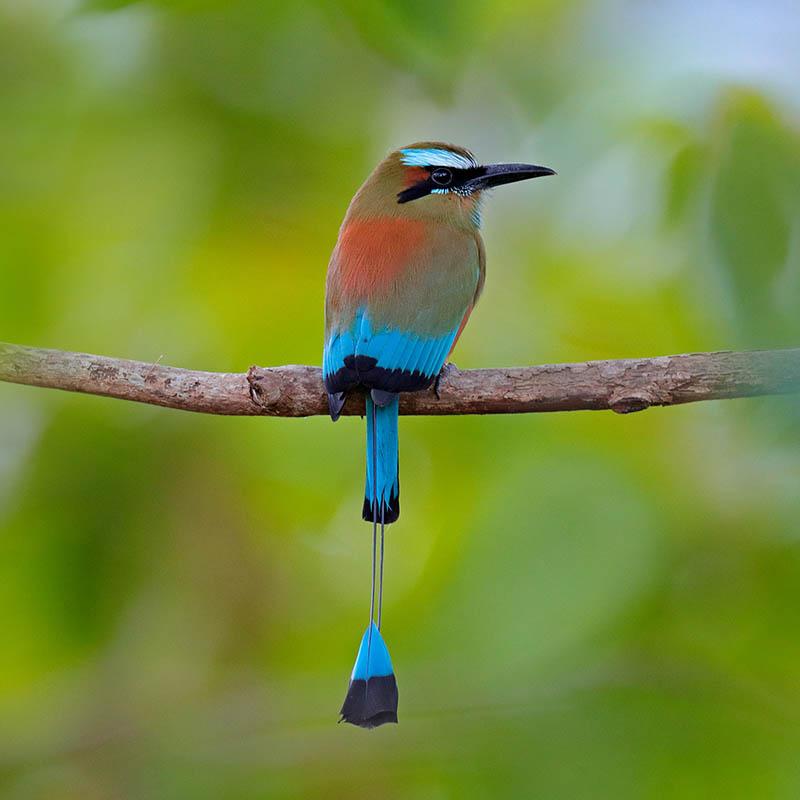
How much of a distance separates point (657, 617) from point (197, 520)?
2.97ft

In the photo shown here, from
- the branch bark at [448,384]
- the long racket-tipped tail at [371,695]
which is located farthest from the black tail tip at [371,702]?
the branch bark at [448,384]

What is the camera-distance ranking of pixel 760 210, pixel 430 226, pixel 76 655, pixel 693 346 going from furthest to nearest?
pixel 430 226 → pixel 76 655 → pixel 693 346 → pixel 760 210

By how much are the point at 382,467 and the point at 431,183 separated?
746 millimetres

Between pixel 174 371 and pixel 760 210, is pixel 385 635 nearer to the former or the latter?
pixel 174 371

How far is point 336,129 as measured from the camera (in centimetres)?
182

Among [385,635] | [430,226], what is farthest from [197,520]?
[430,226]

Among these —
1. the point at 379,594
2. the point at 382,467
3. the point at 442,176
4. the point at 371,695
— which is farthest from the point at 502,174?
the point at 371,695

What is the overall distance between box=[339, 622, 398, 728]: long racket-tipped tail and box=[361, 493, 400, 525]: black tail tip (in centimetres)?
23

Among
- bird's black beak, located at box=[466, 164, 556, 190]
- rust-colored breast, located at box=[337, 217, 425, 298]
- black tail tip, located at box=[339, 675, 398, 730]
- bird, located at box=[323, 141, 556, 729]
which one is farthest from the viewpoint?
bird's black beak, located at box=[466, 164, 556, 190]

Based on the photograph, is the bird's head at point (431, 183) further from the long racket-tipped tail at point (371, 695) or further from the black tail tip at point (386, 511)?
the long racket-tipped tail at point (371, 695)

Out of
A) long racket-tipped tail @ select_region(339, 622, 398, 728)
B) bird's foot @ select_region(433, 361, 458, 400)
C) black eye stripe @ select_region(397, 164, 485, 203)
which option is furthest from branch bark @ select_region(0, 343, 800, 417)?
black eye stripe @ select_region(397, 164, 485, 203)

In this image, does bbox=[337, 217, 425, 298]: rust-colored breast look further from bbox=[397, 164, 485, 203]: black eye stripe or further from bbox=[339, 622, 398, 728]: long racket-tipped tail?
bbox=[339, 622, 398, 728]: long racket-tipped tail

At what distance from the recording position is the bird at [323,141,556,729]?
60.3 inches

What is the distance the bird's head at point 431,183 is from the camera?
198 cm
